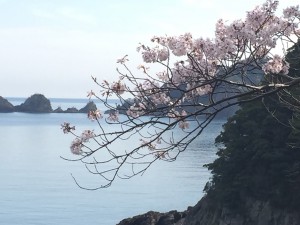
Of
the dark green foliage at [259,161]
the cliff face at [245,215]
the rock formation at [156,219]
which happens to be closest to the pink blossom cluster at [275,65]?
the dark green foliage at [259,161]

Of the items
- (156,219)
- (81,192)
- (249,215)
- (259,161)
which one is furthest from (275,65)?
(81,192)

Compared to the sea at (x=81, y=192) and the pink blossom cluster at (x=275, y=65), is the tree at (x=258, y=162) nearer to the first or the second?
the sea at (x=81, y=192)

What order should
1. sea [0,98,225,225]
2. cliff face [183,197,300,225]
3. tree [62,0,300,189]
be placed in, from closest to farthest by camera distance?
tree [62,0,300,189] → cliff face [183,197,300,225] → sea [0,98,225,225]

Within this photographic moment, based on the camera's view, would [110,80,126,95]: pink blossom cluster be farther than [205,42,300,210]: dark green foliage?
No

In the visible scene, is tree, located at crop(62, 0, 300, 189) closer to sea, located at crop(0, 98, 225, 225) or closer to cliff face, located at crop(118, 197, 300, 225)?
cliff face, located at crop(118, 197, 300, 225)

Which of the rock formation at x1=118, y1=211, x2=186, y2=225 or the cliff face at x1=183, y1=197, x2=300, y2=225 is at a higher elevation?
the cliff face at x1=183, y1=197, x2=300, y2=225

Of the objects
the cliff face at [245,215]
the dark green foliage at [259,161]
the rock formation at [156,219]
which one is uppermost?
the dark green foliage at [259,161]

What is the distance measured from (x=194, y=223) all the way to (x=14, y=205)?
2054cm

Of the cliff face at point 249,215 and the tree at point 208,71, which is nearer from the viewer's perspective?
the tree at point 208,71

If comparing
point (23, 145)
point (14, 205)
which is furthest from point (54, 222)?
point (23, 145)

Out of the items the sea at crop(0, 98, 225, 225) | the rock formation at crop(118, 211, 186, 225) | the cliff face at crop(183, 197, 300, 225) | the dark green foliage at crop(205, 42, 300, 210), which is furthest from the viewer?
the sea at crop(0, 98, 225, 225)

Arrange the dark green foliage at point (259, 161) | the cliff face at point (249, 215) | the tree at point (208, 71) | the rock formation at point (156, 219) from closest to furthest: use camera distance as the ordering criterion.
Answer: the tree at point (208, 71) < the cliff face at point (249, 215) < the dark green foliage at point (259, 161) < the rock formation at point (156, 219)

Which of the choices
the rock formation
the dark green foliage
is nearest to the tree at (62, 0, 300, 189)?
the dark green foliage

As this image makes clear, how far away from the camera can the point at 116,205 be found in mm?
59625
